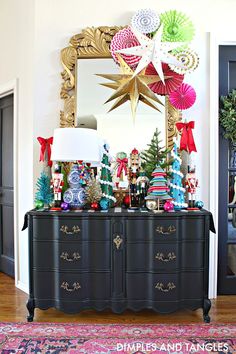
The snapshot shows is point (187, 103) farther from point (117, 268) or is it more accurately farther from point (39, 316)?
point (39, 316)

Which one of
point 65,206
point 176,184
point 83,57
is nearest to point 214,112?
point 176,184

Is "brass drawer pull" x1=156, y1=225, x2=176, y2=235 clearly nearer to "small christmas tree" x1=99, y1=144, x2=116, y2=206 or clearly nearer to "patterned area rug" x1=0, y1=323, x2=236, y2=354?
"small christmas tree" x1=99, y1=144, x2=116, y2=206

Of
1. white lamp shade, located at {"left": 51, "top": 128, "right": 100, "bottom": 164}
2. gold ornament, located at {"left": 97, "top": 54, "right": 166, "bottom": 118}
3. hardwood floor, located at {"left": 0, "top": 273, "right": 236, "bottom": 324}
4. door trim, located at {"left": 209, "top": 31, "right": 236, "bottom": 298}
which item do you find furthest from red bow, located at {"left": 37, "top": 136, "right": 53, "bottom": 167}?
door trim, located at {"left": 209, "top": 31, "right": 236, "bottom": 298}

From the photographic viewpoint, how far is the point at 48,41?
274cm

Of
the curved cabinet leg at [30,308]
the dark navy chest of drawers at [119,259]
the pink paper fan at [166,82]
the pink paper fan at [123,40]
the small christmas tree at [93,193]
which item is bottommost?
the curved cabinet leg at [30,308]

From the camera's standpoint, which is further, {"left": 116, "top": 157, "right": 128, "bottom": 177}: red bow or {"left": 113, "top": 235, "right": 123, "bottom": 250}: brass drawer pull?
{"left": 116, "top": 157, "right": 128, "bottom": 177}: red bow

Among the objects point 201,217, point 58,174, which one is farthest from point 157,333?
point 58,174

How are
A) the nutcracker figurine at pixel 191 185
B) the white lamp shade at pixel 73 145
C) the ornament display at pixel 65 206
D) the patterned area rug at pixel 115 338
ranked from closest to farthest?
the patterned area rug at pixel 115 338 < the white lamp shade at pixel 73 145 < the ornament display at pixel 65 206 < the nutcracker figurine at pixel 191 185

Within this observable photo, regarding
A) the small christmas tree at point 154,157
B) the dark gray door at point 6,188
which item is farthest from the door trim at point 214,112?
the dark gray door at point 6,188

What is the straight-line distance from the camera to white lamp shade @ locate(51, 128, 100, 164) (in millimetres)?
2195

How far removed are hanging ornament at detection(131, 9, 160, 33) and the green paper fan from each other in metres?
0.08

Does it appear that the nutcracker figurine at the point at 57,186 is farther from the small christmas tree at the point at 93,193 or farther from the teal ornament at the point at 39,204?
Result: the small christmas tree at the point at 93,193

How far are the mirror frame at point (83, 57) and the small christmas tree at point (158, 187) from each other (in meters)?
0.45

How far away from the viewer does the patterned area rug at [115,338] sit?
1.94m
